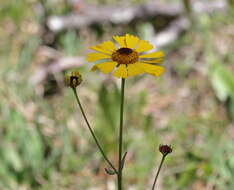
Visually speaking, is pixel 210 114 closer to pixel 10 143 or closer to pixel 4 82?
pixel 10 143

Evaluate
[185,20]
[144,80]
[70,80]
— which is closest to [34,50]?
[144,80]

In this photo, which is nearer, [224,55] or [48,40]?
[224,55]

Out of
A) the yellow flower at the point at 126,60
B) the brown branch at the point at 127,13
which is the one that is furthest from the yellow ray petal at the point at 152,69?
the brown branch at the point at 127,13

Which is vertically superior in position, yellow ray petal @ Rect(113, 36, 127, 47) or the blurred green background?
the blurred green background

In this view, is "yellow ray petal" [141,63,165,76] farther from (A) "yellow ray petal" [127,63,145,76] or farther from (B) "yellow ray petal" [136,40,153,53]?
(B) "yellow ray petal" [136,40,153,53]

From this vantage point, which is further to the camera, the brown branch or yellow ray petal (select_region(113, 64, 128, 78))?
the brown branch

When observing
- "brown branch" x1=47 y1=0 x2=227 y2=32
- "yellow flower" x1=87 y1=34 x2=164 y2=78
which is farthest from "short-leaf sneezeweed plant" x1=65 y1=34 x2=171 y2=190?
"brown branch" x1=47 y1=0 x2=227 y2=32
